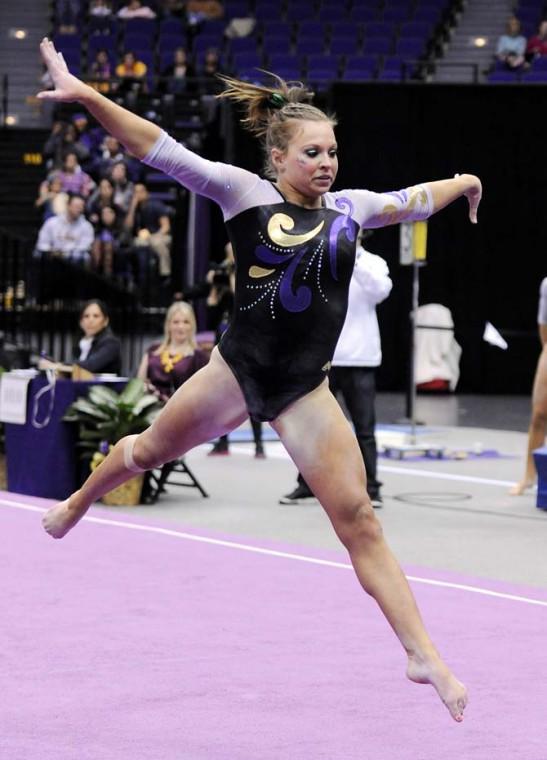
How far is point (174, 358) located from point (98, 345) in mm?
639

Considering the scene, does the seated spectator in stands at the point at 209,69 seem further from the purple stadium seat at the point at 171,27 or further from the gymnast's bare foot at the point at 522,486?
the gymnast's bare foot at the point at 522,486

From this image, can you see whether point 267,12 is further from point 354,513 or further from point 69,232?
point 354,513

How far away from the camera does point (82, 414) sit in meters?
9.00

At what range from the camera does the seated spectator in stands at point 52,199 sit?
637 inches

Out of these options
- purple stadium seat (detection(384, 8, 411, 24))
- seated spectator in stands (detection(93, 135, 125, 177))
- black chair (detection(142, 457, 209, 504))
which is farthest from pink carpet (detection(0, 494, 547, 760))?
purple stadium seat (detection(384, 8, 411, 24))

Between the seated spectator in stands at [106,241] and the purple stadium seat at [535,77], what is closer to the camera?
the seated spectator in stands at [106,241]

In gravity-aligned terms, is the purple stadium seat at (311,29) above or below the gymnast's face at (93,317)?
above

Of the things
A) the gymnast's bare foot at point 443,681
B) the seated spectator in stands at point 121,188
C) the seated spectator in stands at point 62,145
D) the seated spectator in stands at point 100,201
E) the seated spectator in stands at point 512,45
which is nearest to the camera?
the gymnast's bare foot at point 443,681

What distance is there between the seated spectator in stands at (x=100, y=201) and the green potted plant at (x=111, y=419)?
7.92 metres

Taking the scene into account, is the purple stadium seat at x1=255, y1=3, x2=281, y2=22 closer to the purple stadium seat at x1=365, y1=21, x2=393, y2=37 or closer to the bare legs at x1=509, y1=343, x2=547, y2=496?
the purple stadium seat at x1=365, y1=21, x2=393, y2=37

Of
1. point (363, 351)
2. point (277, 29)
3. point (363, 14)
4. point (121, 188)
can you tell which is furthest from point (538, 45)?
point (363, 351)

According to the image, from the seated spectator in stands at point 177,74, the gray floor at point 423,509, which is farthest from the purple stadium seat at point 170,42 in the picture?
the gray floor at point 423,509

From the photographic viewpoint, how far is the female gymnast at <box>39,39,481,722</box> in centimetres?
402

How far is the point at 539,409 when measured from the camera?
8.94m
